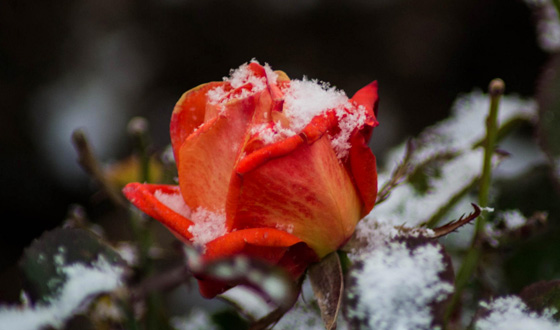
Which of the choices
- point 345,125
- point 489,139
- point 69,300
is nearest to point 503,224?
point 489,139

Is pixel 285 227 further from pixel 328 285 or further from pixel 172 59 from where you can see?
pixel 172 59

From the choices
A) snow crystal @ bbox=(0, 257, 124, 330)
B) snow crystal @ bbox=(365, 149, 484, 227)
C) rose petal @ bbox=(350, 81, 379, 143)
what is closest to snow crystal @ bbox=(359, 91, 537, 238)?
snow crystal @ bbox=(365, 149, 484, 227)

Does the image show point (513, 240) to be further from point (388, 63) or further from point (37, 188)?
point (37, 188)

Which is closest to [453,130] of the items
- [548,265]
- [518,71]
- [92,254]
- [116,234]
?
[548,265]

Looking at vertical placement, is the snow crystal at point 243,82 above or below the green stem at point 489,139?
above

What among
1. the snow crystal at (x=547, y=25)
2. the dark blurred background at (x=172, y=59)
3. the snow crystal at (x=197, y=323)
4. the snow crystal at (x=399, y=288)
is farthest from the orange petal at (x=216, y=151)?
the dark blurred background at (x=172, y=59)

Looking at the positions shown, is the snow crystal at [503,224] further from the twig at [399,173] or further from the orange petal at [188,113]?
the orange petal at [188,113]
